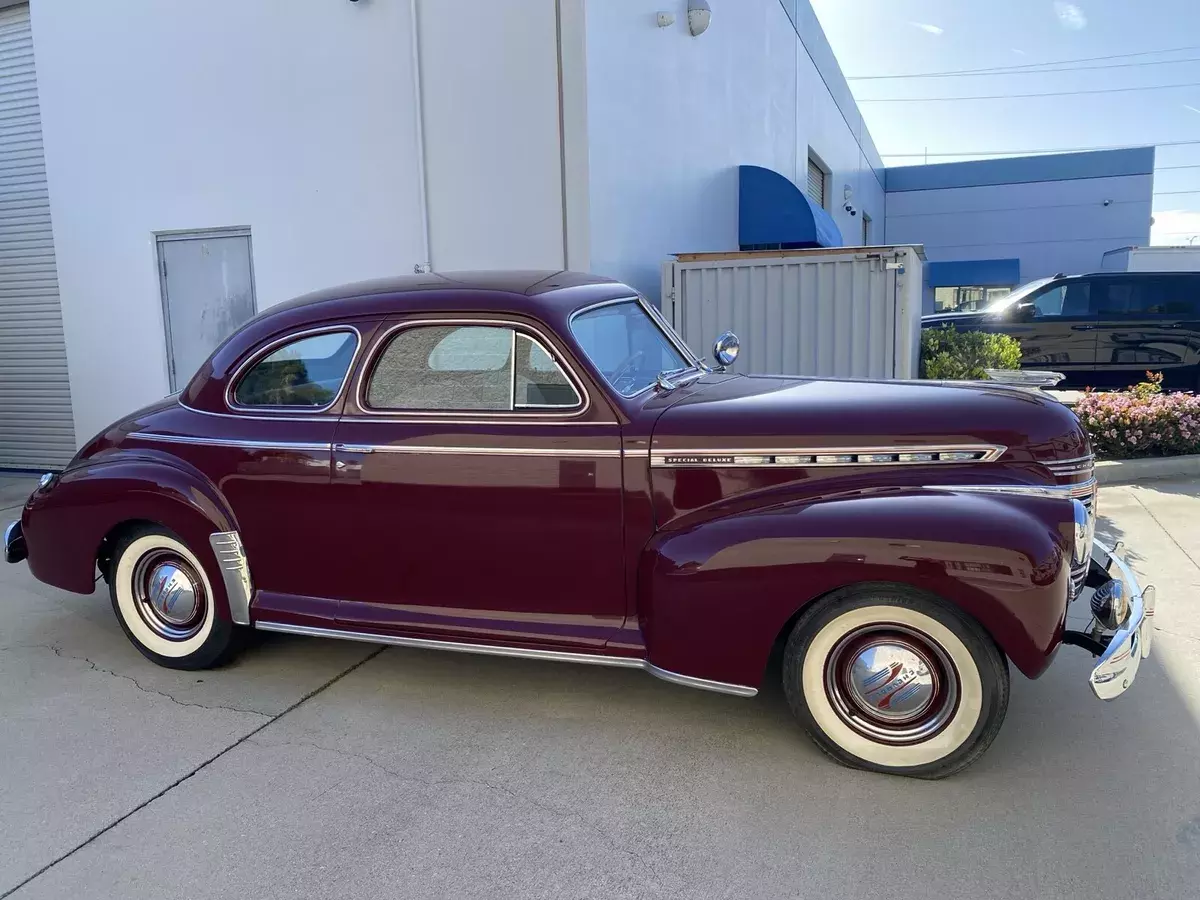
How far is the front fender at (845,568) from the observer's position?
2.99 m

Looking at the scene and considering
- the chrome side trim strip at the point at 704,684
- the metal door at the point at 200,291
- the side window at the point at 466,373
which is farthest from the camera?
the metal door at the point at 200,291

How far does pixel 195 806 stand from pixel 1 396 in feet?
29.4

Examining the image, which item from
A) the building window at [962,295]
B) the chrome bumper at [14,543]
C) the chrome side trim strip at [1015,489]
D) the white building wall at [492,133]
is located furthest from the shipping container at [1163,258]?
the chrome bumper at [14,543]

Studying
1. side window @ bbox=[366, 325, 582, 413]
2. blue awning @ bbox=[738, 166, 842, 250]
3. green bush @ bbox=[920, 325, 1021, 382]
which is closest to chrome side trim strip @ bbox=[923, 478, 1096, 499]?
side window @ bbox=[366, 325, 582, 413]

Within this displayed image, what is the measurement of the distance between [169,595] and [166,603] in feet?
0.16

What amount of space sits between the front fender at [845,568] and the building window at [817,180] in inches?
608

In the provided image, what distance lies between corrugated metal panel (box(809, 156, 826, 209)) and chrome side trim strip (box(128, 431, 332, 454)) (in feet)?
51.6

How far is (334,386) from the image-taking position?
4051 millimetres

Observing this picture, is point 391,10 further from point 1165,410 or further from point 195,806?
point 1165,410

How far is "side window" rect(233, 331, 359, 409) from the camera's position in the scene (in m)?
4.05

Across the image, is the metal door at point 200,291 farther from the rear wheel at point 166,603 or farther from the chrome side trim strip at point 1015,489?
the chrome side trim strip at point 1015,489

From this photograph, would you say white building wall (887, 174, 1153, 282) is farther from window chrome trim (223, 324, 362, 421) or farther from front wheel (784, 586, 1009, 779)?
window chrome trim (223, 324, 362, 421)

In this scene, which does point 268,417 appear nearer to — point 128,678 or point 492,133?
point 128,678

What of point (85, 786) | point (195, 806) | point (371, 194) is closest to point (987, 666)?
point (195, 806)
